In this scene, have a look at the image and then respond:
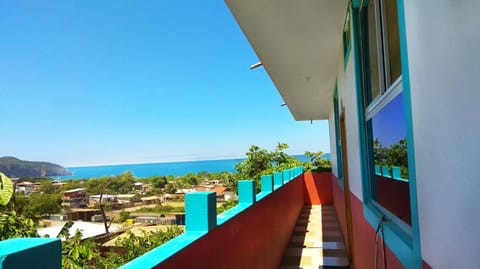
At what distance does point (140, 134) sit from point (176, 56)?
2594 centimetres

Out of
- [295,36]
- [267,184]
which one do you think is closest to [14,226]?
[267,184]

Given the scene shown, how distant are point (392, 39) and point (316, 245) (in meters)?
4.21

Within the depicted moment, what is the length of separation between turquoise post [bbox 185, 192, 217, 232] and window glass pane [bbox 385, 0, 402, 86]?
1.13 meters

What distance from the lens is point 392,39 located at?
1.72m

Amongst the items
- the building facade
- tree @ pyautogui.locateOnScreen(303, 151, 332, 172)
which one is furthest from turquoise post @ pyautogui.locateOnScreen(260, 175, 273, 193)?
tree @ pyautogui.locateOnScreen(303, 151, 332, 172)

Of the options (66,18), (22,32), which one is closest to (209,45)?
(66,18)

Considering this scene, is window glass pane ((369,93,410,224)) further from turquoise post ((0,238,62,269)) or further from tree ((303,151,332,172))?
tree ((303,151,332,172))

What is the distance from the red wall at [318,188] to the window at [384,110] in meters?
7.84

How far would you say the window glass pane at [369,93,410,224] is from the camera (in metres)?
1.56

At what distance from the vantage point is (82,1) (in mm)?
19125

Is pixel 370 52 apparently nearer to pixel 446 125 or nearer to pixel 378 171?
pixel 378 171

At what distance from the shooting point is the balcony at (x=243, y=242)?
4.70 ft

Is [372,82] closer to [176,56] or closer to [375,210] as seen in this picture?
[375,210]

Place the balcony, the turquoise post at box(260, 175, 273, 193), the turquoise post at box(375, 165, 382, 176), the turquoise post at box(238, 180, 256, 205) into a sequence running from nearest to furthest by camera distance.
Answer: the balcony, the turquoise post at box(375, 165, 382, 176), the turquoise post at box(238, 180, 256, 205), the turquoise post at box(260, 175, 273, 193)
